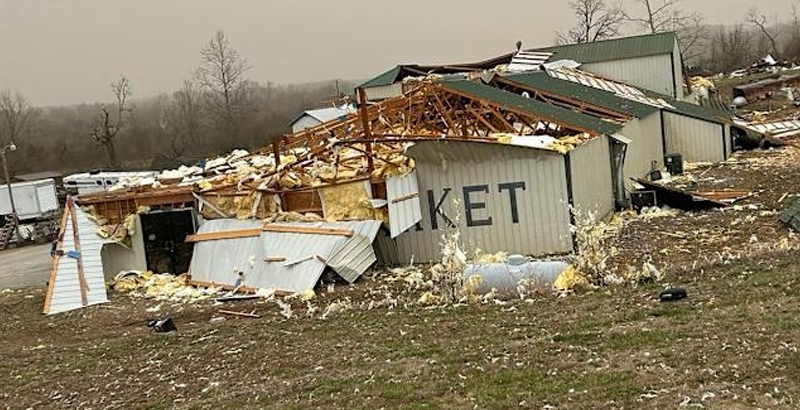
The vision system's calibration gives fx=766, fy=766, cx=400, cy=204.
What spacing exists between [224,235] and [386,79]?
2174 cm

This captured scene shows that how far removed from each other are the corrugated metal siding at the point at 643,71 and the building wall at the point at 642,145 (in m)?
10.5

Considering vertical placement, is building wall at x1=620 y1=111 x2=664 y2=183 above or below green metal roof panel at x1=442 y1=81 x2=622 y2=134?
below

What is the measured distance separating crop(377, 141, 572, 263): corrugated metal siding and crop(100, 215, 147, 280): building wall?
6.78 metres

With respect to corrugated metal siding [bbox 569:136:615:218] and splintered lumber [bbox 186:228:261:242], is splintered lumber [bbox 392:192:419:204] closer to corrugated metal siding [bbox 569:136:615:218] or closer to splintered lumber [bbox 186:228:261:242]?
splintered lumber [bbox 186:228:261:242]

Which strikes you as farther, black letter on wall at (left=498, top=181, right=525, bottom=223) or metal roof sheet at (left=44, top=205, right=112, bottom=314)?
metal roof sheet at (left=44, top=205, right=112, bottom=314)

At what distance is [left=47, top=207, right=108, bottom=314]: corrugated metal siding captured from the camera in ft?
58.1

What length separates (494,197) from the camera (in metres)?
17.6

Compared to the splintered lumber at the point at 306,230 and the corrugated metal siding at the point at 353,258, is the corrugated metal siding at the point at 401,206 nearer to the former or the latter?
the corrugated metal siding at the point at 353,258

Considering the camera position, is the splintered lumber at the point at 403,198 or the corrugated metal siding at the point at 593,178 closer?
the splintered lumber at the point at 403,198

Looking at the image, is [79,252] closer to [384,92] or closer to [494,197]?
[494,197]

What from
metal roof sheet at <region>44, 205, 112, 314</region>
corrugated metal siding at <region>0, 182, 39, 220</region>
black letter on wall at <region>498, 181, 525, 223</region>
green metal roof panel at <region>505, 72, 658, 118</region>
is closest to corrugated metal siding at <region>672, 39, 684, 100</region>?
green metal roof panel at <region>505, 72, 658, 118</region>

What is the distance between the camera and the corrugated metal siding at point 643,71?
38.4 m

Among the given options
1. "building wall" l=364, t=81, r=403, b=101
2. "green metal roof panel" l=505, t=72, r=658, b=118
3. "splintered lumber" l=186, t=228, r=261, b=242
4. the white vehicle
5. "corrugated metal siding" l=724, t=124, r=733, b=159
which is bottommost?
"splintered lumber" l=186, t=228, r=261, b=242

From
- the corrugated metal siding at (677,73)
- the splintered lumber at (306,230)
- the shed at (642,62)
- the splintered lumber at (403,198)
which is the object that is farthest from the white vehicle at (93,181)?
the corrugated metal siding at (677,73)
